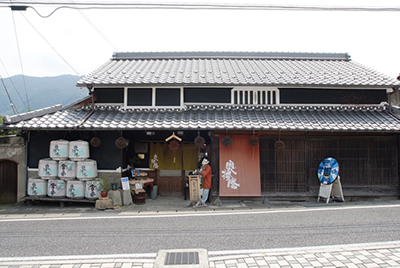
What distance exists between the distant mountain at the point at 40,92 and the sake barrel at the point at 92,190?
281 feet

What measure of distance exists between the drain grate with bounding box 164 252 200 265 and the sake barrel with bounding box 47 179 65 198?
7373mm

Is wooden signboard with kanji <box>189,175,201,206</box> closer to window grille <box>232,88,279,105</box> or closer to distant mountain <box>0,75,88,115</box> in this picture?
window grille <box>232,88,279,105</box>

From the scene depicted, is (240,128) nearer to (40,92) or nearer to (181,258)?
(181,258)

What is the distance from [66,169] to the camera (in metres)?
11.0

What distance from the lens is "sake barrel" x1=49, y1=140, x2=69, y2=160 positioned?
11062mm

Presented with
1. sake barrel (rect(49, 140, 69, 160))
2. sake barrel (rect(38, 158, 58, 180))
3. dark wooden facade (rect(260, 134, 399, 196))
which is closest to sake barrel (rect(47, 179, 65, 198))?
sake barrel (rect(38, 158, 58, 180))

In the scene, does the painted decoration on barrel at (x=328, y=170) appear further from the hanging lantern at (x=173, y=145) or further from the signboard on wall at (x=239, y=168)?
the hanging lantern at (x=173, y=145)

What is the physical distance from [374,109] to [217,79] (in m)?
7.66

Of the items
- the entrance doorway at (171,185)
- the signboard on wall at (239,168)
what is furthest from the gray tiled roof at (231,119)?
the entrance doorway at (171,185)

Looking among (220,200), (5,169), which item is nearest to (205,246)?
(220,200)

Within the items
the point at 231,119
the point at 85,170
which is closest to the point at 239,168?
the point at 231,119

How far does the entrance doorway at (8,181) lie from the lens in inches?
466

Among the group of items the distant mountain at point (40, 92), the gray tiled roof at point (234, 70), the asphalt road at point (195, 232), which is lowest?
the asphalt road at point (195, 232)

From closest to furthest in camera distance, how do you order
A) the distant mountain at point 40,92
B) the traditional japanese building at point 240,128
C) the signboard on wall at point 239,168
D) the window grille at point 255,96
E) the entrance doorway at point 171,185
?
the traditional japanese building at point 240,128
the signboard on wall at point 239,168
the window grille at point 255,96
the entrance doorway at point 171,185
the distant mountain at point 40,92
